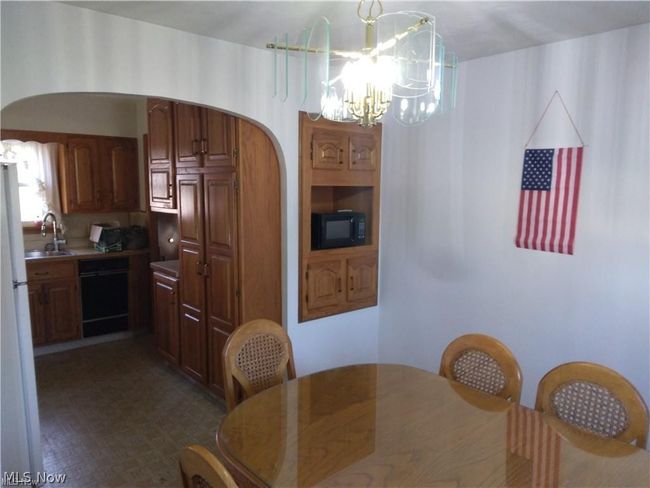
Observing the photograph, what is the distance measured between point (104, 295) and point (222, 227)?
6.94ft

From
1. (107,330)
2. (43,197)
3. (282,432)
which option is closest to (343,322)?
(282,432)

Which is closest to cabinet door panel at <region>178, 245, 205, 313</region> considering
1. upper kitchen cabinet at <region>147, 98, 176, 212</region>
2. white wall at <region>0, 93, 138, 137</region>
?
upper kitchen cabinet at <region>147, 98, 176, 212</region>

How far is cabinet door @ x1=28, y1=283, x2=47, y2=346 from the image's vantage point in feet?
13.3

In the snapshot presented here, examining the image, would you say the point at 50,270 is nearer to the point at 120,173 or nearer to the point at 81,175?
the point at 81,175

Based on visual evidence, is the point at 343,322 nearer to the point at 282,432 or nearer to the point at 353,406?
the point at 353,406

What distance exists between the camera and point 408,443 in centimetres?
155

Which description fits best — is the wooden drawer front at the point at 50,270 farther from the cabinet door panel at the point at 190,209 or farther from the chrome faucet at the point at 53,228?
the cabinet door panel at the point at 190,209

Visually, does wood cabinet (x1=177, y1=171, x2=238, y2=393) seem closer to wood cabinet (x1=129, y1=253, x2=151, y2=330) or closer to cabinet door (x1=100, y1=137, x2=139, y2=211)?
wood cabinet (x1=129, y1=253, x2=151, y2=330)

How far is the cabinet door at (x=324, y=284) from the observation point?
125 inches

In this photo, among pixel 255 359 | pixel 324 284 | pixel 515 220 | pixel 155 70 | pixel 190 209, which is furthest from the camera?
pixel 190 209

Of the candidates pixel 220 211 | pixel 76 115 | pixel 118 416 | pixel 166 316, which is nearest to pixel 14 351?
pixel 118 416

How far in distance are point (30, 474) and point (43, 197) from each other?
3.05 metres

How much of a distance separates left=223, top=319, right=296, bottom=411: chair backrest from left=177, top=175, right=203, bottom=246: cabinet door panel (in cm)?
133

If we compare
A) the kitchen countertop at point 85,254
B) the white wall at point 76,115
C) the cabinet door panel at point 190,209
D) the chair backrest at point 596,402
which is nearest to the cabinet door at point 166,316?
the cabinet door panel at point 190,209
